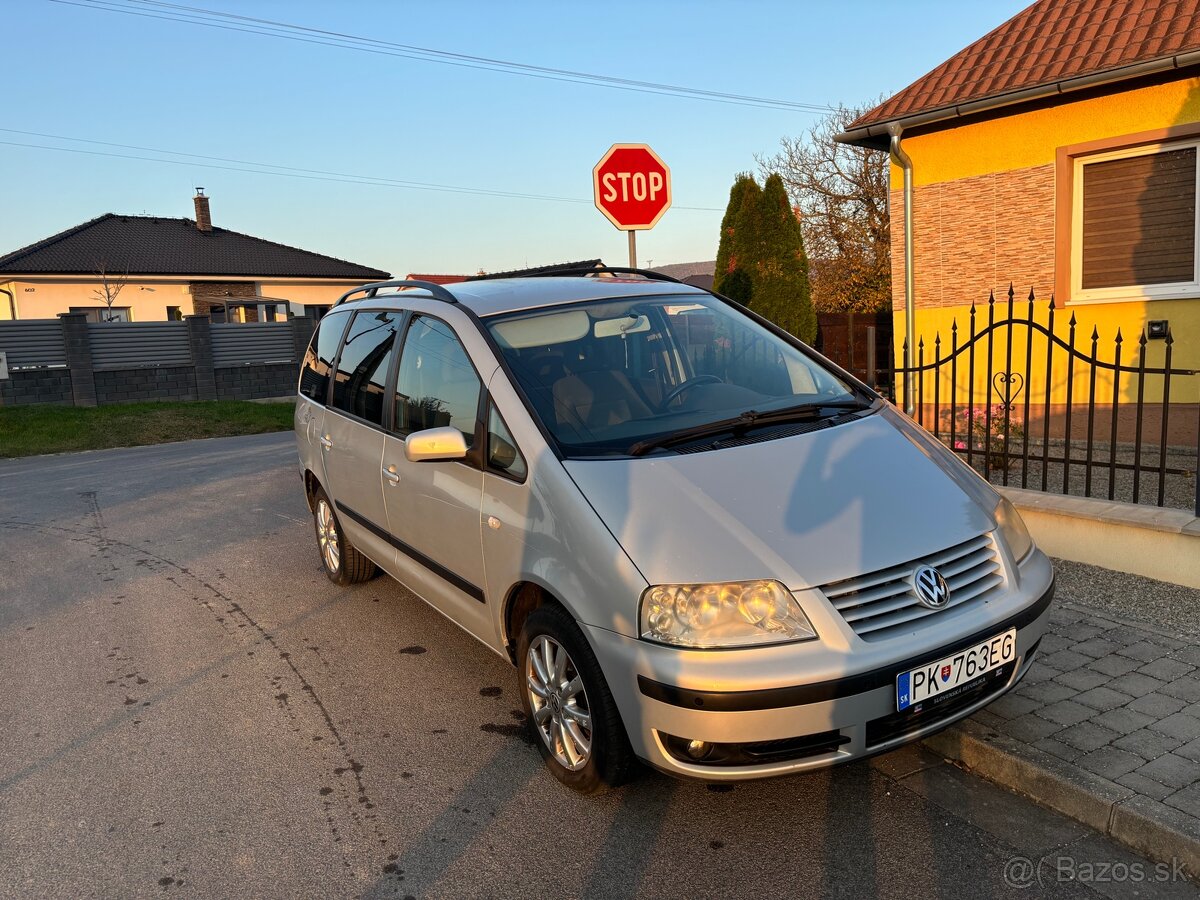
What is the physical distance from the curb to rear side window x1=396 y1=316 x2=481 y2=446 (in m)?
2.25

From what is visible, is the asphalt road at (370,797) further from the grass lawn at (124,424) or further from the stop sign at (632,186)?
the grass lawn at (124,424)

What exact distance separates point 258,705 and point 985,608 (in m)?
3.17

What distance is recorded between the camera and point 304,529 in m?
7.96

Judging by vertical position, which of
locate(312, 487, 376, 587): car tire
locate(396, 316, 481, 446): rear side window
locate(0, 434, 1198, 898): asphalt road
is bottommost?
locate(0, 434, 1198, 898): asphalt road

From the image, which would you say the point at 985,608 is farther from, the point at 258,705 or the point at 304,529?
the point at 304,529

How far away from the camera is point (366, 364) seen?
5293mm

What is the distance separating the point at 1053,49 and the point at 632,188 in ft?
13.2

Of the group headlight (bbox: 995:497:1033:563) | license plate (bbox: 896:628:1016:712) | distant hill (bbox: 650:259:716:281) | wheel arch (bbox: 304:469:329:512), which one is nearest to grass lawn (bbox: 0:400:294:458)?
wheel arch (bbox: 304:469:329:512)

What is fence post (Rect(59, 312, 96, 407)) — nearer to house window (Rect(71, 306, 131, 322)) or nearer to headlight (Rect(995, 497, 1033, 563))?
house window (Rect(71, 306, 131, 322))

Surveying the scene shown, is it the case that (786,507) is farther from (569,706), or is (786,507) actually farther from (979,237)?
(979,237)

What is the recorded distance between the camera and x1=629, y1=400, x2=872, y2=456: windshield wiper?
11.7 feet

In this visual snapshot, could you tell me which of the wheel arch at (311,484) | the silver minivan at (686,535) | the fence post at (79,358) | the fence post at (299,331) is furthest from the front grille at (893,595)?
the fence post at (299,331)

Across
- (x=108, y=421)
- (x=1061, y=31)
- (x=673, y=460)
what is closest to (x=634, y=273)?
(x=673, y=460)

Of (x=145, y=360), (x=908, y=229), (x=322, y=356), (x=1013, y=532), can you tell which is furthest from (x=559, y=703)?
(x=145, y=360)
